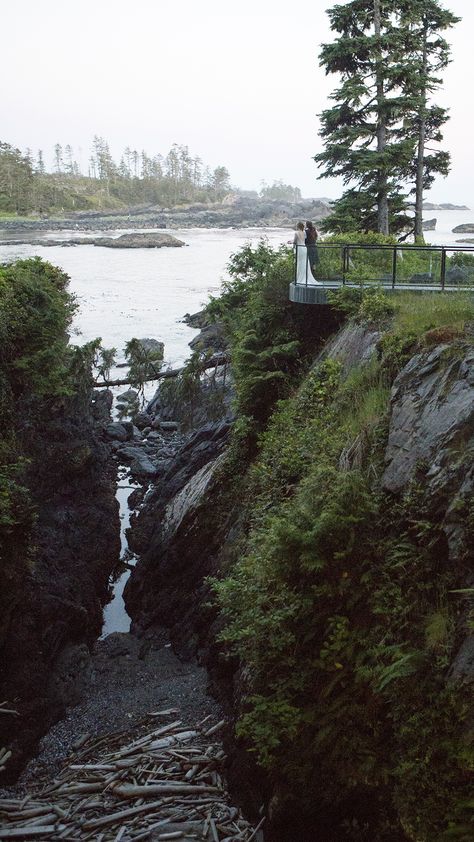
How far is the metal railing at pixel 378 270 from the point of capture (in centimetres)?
1405

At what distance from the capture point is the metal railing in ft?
46.1

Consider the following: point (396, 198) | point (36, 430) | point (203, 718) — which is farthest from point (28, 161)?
point (203, 718)

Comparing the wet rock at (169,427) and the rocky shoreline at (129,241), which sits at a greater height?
the rocky shoreline at (129,241)

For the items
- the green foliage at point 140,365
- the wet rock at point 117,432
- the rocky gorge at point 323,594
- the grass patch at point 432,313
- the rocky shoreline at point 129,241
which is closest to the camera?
the rocky gorge at point 323,594

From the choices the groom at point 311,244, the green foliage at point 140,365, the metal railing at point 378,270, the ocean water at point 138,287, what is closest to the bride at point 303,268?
the metal railing at point 378,270

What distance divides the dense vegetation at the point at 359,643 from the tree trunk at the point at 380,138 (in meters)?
15.7

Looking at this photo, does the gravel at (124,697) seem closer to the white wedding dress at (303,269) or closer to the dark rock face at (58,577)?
the dark rock face at (58,577)

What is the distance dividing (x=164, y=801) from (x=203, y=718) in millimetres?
2106

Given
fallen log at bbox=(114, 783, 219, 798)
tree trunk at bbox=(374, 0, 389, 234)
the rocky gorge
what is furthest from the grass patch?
tree trunk at bbox=(374, 0, 389, 234)

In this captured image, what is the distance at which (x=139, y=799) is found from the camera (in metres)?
8.38

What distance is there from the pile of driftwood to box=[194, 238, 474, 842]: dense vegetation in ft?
3.00

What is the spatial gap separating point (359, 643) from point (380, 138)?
22.1 m

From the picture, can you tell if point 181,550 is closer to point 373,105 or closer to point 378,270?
point 378,270

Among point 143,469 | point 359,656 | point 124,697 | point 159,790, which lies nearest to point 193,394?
point 143,469
